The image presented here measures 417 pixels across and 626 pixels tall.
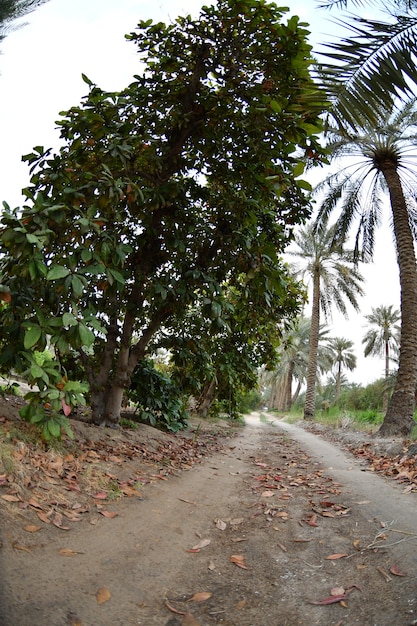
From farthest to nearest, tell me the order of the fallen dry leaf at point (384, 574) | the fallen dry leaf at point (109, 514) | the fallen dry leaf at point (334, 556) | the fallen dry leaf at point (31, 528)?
1. the fallen dry leaf at point (109, 514)
2. the fallen dry leaf at point (334, 556)
3. the fallen dry leaf at point (31, 528)
4. the fallen dry leaf at point (384, 574)

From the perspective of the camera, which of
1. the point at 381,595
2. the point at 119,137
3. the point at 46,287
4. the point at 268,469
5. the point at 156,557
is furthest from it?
the point at 268,469

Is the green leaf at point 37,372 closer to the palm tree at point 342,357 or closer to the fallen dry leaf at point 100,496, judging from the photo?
the fallen dry leaf at point 100,496

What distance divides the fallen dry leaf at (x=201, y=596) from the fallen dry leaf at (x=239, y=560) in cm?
44

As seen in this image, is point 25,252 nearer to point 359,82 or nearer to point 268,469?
point 359,82

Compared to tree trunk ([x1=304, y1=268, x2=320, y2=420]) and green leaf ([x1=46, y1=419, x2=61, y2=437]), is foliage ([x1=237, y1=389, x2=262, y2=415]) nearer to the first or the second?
tree trunk ([x1=304, y1=268, x2=320, y2=420])

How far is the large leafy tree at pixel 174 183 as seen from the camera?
3539 millimetres

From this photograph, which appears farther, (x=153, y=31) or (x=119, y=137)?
(x=153, y=31)

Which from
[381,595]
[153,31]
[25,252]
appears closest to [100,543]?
[381,595]

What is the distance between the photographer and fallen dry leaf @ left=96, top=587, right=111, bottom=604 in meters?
2.13

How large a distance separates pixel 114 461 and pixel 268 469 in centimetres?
266

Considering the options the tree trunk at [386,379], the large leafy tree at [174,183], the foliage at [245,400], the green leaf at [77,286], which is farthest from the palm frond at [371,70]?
the tree trunk at [386,379]

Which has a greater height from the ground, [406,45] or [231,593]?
[406,45]

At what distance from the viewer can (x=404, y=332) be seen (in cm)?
995

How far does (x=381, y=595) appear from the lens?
2219mm
